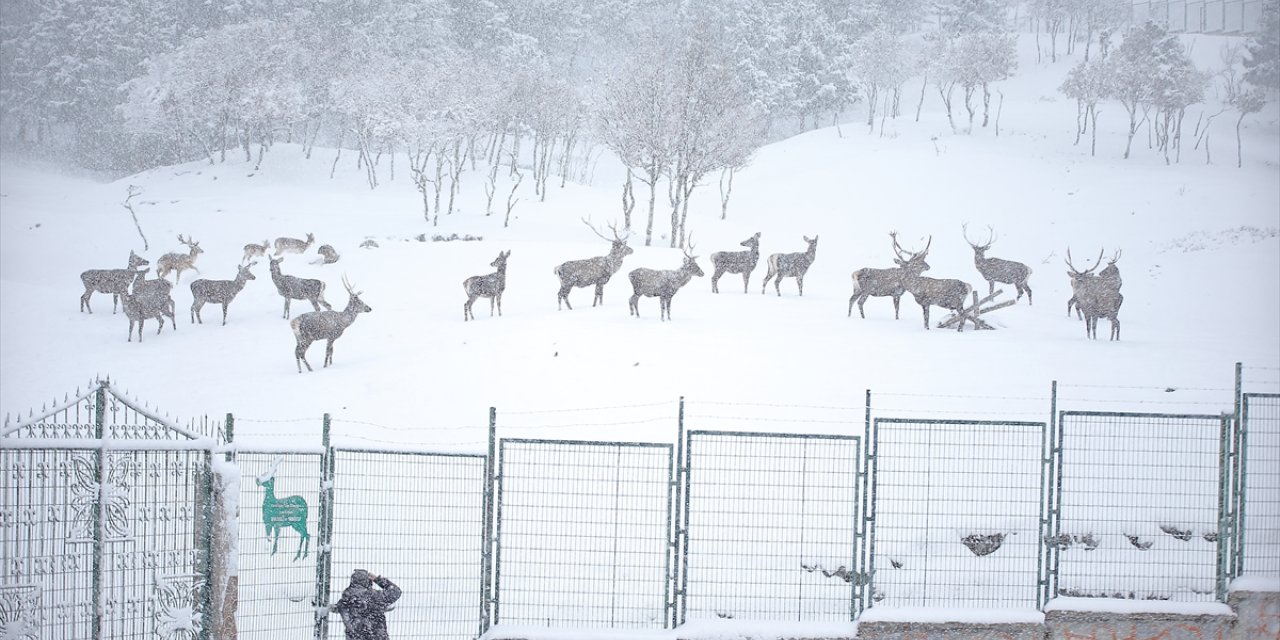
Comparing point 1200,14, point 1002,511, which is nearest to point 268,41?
point 1002,511

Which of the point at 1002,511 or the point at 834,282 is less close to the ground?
the point at 834,282

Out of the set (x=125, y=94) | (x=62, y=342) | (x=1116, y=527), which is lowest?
(x=1116, y=527)

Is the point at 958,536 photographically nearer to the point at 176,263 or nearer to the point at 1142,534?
the point at 1142,534

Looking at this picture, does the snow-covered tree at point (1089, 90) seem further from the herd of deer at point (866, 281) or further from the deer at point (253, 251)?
the deer at point (253, 251)

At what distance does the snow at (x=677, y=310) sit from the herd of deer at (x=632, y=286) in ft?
1.37

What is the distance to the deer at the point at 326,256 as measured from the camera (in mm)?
19094

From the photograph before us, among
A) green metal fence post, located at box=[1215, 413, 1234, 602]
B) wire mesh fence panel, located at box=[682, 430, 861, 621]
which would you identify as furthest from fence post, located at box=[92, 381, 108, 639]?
green metal fence post, located at box=[1215, 413, 1234, 602]

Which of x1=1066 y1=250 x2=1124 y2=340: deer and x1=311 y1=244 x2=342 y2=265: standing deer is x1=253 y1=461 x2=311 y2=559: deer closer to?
x1=1066 y1=250 x2=1124 y2=340: deer

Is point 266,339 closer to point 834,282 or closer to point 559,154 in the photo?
point 834,282

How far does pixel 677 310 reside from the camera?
47.4 ft

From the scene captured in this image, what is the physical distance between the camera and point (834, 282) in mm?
19859

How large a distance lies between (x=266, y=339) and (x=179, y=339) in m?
1.40

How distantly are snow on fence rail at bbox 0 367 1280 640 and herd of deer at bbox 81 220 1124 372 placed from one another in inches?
143

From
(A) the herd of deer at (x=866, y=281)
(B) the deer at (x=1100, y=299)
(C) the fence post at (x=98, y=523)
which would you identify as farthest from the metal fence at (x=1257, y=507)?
(C) the fence post at (x=98, y=523)
